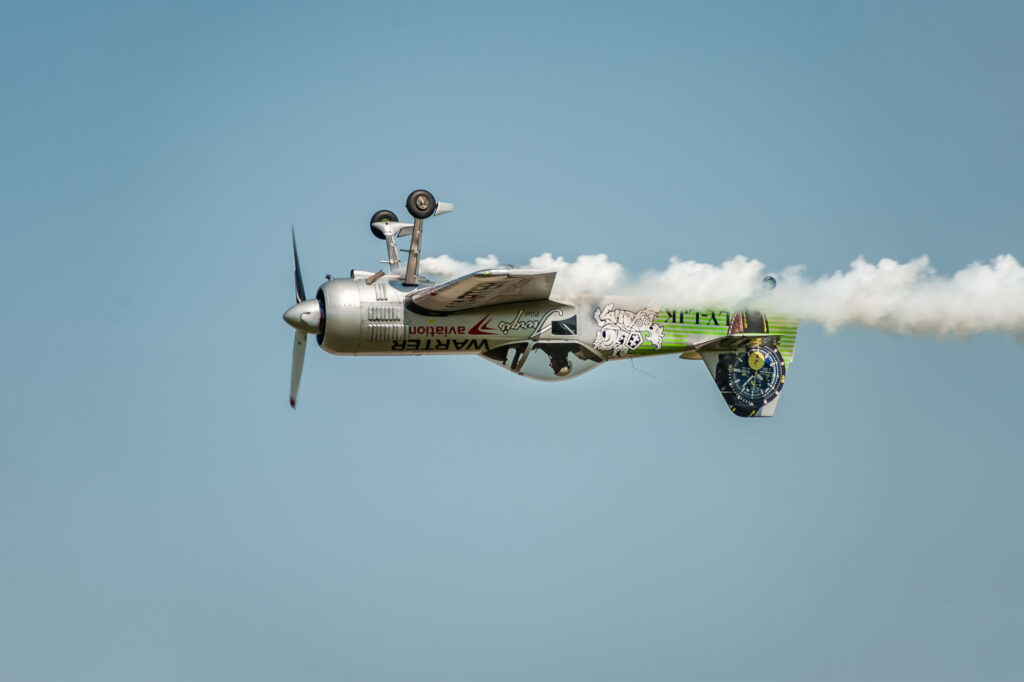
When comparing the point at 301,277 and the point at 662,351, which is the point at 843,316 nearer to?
the point at 662,351

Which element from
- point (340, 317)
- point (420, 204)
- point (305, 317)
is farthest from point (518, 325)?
point (305, 317)

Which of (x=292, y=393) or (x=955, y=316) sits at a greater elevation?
(x=955, y=316)

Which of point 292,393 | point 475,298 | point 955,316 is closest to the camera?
point 475,298

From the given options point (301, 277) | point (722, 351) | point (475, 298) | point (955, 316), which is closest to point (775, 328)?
point (722, 351)

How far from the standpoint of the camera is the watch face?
39.6 m

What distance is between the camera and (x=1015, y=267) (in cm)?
4116

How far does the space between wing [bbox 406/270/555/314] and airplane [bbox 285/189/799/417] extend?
22 mm

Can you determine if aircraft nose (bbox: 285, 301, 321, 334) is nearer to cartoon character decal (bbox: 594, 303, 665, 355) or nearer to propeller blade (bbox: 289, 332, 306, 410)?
propeller blade (bbox: 289, 332, 306, 410)

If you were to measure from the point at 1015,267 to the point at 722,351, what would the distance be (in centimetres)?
822

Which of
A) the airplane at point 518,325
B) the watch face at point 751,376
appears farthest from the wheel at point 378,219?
the watch face at point 751,376

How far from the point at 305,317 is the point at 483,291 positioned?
4.03 metres

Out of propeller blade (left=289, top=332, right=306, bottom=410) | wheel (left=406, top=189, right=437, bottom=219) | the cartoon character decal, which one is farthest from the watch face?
propeller blade (left=289, top=332, right=306, bottom=410)

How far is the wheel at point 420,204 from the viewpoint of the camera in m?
35.6

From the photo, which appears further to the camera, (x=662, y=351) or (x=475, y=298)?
(x=662, y=351)
